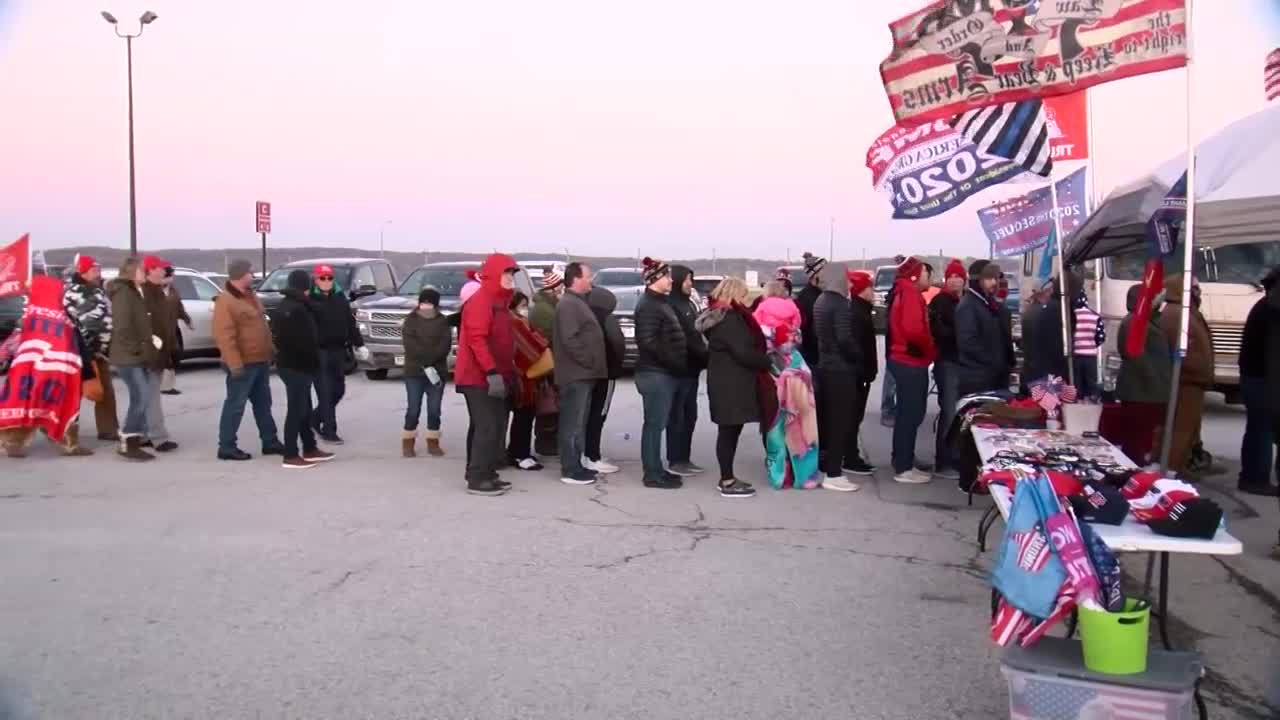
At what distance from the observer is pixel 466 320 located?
28.6 feet

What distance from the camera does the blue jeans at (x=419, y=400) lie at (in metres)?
10.6

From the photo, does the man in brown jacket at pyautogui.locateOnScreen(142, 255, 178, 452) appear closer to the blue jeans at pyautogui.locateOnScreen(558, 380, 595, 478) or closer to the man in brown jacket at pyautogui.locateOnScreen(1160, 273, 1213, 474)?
the blue jeans at pyautogui.locateOnScreen(558, 380, 595, 478)

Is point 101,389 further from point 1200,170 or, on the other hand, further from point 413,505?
point 1200,170

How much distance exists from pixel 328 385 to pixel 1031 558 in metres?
8.19

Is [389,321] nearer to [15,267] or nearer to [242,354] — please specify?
[15,267]

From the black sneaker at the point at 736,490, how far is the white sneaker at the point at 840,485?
70 cm

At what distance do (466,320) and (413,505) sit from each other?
1500mm

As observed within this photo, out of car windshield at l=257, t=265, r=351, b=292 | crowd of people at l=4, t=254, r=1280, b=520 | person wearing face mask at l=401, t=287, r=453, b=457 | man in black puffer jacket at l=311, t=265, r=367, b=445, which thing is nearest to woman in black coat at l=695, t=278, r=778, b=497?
crowd of people at l=4, t=254, r=1280, b=520

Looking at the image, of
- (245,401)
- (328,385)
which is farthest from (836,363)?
(245,401)

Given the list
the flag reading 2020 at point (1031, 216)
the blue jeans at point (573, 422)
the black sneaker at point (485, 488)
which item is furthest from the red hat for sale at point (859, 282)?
the flag reading 2020 at point (1031, 216)

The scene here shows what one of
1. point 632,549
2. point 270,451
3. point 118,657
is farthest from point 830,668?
point 270,451

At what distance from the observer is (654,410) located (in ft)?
29.8

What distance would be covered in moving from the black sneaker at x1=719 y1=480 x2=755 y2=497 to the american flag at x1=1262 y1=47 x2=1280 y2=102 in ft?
21.3

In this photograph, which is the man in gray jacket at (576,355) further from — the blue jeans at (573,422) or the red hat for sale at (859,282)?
the red hat for sale at (859,282)
